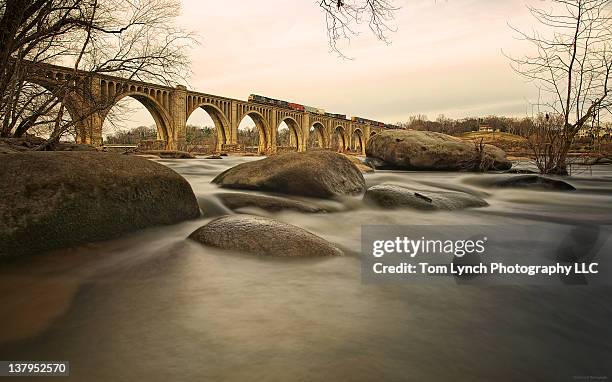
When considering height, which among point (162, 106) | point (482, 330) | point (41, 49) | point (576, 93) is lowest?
point (482, 330)

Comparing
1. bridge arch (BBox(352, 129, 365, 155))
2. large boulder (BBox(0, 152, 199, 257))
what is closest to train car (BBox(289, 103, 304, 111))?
bridge arch (BBox(352, 129, 365, 155))

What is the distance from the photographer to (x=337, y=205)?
16.2 ft

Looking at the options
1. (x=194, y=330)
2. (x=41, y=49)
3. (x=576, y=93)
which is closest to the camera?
(x=194, y=330)

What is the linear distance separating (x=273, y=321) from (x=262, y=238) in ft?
3.59

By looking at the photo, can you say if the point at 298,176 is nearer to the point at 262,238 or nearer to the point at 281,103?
the point at 262,238

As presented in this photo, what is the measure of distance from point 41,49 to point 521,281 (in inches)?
314

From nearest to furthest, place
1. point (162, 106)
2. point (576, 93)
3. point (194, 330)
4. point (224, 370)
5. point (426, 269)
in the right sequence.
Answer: point (224, 370), point (194, 330), point (426, 269), point (576, 93), point (162, 106)

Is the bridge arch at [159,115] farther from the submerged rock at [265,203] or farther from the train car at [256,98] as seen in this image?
the submerged rock at [265,203]

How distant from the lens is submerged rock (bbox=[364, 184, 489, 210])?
4.81m

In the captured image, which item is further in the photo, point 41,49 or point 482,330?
point 41,49

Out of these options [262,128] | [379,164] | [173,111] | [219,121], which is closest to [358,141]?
[262,128]

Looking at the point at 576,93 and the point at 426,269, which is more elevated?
the point at 576,93

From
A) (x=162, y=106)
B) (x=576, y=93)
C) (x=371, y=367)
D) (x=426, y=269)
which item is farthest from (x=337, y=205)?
(x=162, y=106)

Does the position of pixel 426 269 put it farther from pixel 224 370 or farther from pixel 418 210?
pixel 418 210
